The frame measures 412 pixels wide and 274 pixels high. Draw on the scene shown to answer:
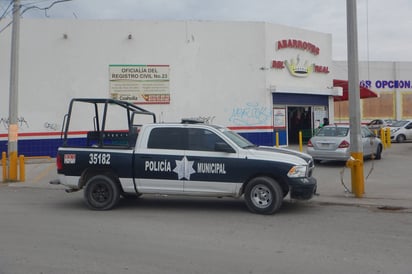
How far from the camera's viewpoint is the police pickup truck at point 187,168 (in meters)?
9.22

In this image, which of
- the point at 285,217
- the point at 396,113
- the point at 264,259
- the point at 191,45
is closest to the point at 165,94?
the point at 191,45

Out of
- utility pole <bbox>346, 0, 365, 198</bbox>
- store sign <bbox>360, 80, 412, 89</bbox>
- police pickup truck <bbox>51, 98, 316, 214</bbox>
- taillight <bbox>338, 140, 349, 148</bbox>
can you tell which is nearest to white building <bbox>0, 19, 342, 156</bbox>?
taillight <bbox>338, 140, 349, 148</bbox>

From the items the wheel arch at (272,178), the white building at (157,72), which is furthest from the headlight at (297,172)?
the white building at (157,72)

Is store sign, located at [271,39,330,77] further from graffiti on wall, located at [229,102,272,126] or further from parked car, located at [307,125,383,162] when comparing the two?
parked car, located at [307,125,383,162]

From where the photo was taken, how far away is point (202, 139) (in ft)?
31.7

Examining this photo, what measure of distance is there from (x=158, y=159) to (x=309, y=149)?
8823mm

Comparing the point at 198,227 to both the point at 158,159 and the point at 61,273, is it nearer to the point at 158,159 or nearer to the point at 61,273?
the point at 158,159

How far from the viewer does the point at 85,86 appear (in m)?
A: 21.1

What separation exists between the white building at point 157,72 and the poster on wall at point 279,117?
2.0 inches

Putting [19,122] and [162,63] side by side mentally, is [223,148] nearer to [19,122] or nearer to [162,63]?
[162,63]

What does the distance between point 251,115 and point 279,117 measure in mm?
1933

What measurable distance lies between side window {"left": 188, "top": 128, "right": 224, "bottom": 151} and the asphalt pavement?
2.96 m

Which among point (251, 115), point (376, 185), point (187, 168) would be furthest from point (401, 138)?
point (187, 168)

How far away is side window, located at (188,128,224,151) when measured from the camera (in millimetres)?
9586
